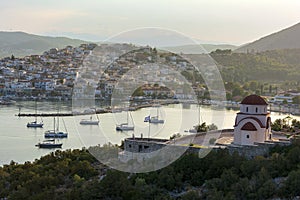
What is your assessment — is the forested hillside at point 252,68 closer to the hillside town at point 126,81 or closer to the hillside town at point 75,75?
the hillside town at point 126,81

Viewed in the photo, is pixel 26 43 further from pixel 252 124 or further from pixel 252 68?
pixel 252 124

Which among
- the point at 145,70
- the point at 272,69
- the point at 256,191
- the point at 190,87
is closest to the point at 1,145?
the point at 256,191

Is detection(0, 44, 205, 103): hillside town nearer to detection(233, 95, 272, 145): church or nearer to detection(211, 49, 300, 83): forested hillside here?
detection(211, 49, 300, 83): forested hillside

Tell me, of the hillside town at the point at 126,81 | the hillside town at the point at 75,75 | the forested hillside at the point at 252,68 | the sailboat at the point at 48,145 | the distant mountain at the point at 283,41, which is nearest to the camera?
the sailboat at the point at 48,145

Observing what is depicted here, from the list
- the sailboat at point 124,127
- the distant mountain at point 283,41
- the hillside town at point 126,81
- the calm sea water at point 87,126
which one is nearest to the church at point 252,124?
the calm sea water at point 87,126

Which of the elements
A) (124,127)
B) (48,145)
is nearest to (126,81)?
(124,127)

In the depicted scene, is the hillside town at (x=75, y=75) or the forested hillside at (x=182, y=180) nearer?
the forested hillside at (x=182, y=180)
